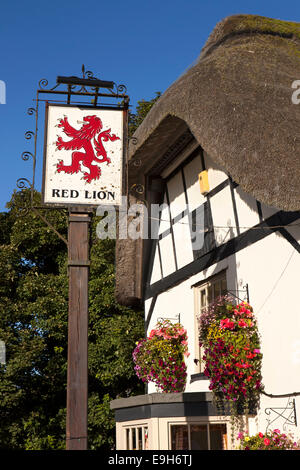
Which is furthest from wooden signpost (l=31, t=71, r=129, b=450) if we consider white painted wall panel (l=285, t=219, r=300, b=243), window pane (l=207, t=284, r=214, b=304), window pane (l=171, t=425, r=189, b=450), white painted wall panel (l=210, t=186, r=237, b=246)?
window pane (l=207, t=284, r=214, b=304)

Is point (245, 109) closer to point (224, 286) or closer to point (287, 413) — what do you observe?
point (224, 286)

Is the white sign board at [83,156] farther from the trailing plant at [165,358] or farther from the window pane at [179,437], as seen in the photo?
the trailing plant at [165,358]

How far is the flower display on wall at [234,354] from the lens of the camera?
7.43 metres

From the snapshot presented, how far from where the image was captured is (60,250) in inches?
713

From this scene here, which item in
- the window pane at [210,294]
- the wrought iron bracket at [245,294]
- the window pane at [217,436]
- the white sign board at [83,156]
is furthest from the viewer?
the window pane at [210,294]

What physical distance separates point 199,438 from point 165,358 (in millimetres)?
1779

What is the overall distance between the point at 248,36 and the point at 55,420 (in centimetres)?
1042

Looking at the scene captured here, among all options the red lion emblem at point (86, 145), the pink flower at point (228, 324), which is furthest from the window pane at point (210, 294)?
the red lion emblem at point (86, 145)

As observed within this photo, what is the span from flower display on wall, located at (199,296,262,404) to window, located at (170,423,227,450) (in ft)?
1.82

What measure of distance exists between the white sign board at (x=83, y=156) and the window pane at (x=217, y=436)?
148 inches

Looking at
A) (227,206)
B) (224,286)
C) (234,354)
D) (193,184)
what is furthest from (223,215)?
(234,354)

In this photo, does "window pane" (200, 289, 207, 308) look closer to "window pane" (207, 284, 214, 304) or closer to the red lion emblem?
"window pane" (207, 284, 214, 304)

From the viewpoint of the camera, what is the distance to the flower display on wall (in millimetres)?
7426

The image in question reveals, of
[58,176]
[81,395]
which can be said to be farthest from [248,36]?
[81,395]
